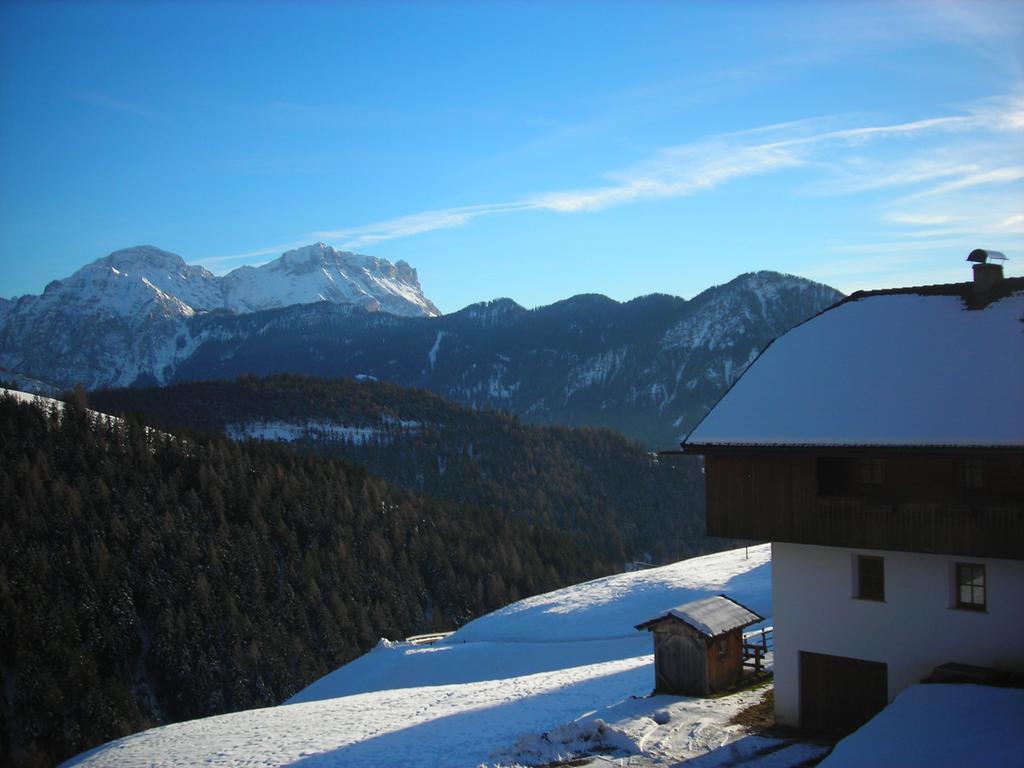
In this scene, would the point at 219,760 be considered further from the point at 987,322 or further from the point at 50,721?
the point at 50,721

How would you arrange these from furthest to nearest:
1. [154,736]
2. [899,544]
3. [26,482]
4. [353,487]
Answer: [353,487] < [26,482] < [154,736] < [899,544]

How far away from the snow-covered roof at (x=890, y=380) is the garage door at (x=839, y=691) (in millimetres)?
5950

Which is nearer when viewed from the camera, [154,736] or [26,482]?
[154,736]

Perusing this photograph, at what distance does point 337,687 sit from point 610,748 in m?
35.3

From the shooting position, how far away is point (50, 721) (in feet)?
285

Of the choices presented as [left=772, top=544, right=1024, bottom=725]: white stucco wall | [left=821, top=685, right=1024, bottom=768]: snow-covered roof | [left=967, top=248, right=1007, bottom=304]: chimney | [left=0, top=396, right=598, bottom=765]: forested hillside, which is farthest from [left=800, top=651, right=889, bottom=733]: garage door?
[left=0, top=396, right=598, bottom=765]: forested hillside

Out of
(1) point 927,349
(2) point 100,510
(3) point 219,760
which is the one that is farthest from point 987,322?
(2) point 100,510

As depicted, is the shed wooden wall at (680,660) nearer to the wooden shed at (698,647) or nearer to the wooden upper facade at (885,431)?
the wooden shed at (698,647)

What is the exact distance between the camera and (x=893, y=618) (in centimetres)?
2166

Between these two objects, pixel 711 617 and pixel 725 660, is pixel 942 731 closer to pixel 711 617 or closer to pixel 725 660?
pixel 711 617

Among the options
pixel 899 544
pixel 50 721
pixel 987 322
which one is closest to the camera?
pixel 899 544

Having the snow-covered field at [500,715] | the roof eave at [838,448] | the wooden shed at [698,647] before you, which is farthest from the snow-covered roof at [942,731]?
the wooden shed at [698,647]

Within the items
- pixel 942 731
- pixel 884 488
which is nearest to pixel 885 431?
pixel 884 488

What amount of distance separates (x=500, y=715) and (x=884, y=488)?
1566cm
